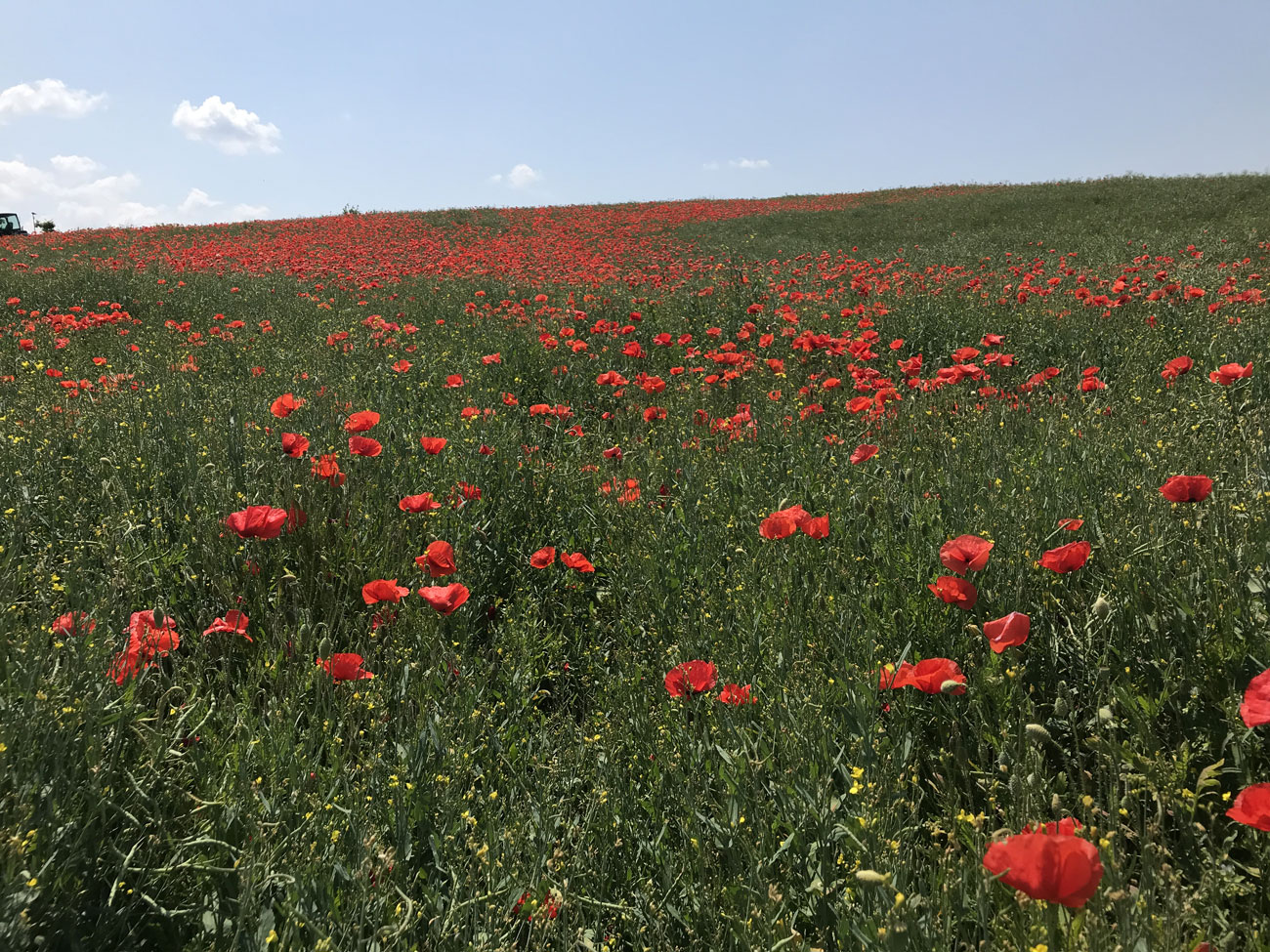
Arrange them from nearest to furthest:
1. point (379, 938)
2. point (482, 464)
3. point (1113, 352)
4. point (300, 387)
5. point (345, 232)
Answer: point (379, 938) → point (482, 464) → point (300, 387) → point (1113, 352) → point (345, 232)

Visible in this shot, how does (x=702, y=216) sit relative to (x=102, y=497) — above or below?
above

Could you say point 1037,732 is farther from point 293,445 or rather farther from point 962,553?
point 293,445

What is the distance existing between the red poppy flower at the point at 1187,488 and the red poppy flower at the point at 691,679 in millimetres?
1306

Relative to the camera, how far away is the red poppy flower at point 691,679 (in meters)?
1.83

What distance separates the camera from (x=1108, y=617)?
73.9 inches

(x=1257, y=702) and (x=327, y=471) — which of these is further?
(x=327, y=471)

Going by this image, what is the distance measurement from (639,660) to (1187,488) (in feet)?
5.58

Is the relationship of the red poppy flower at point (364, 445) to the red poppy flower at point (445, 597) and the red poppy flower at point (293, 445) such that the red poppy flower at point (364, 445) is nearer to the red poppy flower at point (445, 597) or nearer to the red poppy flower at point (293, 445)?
the red poppy flower at point (293, 445)

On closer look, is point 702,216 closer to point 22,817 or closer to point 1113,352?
point 1113,352

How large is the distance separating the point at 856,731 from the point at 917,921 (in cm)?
56

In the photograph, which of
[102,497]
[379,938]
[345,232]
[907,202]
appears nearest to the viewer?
[379,938]

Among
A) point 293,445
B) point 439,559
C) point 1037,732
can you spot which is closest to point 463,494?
point 293,445

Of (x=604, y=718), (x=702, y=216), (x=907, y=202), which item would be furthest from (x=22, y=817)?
(x=907, y=202)

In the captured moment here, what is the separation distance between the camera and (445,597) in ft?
6.73
